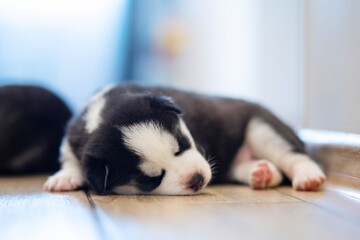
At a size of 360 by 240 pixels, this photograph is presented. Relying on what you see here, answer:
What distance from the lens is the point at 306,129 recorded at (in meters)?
2.76

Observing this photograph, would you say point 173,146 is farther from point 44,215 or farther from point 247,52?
point 247,52

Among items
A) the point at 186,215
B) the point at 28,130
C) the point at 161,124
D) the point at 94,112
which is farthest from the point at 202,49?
the point at 186,215

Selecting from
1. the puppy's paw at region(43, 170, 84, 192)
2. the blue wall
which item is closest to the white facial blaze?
the puppy's paw at region(43, 170, 84, 192)

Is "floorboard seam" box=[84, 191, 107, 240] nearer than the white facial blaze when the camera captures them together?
Yes

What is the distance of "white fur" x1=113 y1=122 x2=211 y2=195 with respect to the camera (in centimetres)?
189

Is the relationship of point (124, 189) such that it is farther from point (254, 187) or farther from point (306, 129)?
point (306, 129)

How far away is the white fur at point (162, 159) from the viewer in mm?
1892

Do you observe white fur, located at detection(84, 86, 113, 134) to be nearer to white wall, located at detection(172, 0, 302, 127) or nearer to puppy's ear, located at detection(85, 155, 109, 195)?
puppy's ear, located at detection(85, 155, 109, 195)

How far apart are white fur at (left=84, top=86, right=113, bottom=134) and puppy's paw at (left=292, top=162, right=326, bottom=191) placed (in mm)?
1018

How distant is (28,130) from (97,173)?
124 centimetres

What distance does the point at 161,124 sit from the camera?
202cm

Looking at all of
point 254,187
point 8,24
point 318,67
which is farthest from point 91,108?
point 8,24

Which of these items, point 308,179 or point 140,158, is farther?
point 308,179

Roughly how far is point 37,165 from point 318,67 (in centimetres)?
199
